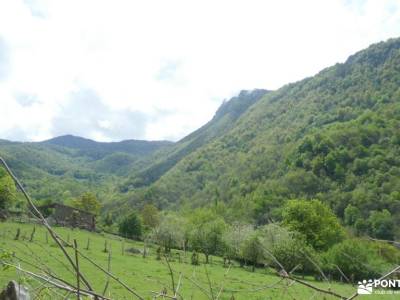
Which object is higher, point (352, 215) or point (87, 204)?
point (352, 215)

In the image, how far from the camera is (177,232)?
5284 cm

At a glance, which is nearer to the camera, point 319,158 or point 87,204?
point 87,204

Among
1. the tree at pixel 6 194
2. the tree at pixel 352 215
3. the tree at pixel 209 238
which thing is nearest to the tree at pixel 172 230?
the tree at pixel 209 238

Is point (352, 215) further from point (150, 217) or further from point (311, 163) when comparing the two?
point (150, 217)

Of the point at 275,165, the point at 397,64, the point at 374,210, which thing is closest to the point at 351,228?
the point at 374,210

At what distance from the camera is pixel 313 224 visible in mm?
51688

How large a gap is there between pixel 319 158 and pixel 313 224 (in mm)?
56295

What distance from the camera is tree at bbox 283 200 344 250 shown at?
50031 millimetres

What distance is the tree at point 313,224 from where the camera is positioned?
50031mm

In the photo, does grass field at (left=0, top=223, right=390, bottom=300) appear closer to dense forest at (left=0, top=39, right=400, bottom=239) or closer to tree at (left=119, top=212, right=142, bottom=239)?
tree at (left=119, top=212, right=142, bottom=239)

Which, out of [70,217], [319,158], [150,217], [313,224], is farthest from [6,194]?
[319,158]

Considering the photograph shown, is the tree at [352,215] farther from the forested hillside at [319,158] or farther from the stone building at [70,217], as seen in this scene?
the stone building at [70,217]

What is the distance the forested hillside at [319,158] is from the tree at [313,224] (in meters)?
6.69

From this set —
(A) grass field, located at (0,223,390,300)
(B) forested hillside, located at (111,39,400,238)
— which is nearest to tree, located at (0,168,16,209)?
(A) grass field, located at (0,223,390,300)
